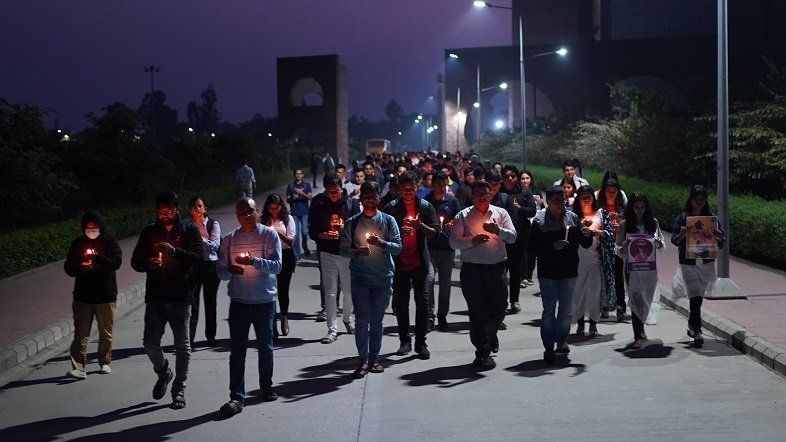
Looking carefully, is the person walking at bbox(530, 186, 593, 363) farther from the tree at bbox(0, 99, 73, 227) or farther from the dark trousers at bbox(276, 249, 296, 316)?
the tree at bbox(0, 99, 73, 227)

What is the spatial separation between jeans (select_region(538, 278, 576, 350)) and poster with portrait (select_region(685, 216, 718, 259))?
1.61m

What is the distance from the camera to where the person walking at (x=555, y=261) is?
9633 millimetres

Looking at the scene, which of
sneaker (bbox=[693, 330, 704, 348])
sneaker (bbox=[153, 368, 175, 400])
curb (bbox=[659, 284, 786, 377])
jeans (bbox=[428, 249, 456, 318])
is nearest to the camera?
sneaker (bbox=[153, 368, 175, 400])

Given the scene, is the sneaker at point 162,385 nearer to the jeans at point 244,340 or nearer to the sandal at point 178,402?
the sandal at point 178,402

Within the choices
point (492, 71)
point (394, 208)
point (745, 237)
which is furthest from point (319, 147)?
point (394, 208)

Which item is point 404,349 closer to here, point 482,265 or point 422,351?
point 422,351

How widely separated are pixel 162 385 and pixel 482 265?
9.90 ft

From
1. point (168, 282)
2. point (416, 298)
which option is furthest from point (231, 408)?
point (416, 298)

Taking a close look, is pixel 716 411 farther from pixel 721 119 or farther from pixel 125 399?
pixel 721 119

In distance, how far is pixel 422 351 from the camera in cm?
991

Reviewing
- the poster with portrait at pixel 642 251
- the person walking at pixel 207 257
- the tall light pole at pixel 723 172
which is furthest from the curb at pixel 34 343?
the tall light pole at pixel 723 172

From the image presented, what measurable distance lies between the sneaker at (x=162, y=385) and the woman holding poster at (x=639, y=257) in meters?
4.46

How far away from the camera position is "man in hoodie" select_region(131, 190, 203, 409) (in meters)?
8.14

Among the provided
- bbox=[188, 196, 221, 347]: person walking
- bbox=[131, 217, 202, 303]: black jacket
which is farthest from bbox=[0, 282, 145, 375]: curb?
bbox=[131, 217, 202, 303]: black jacket
